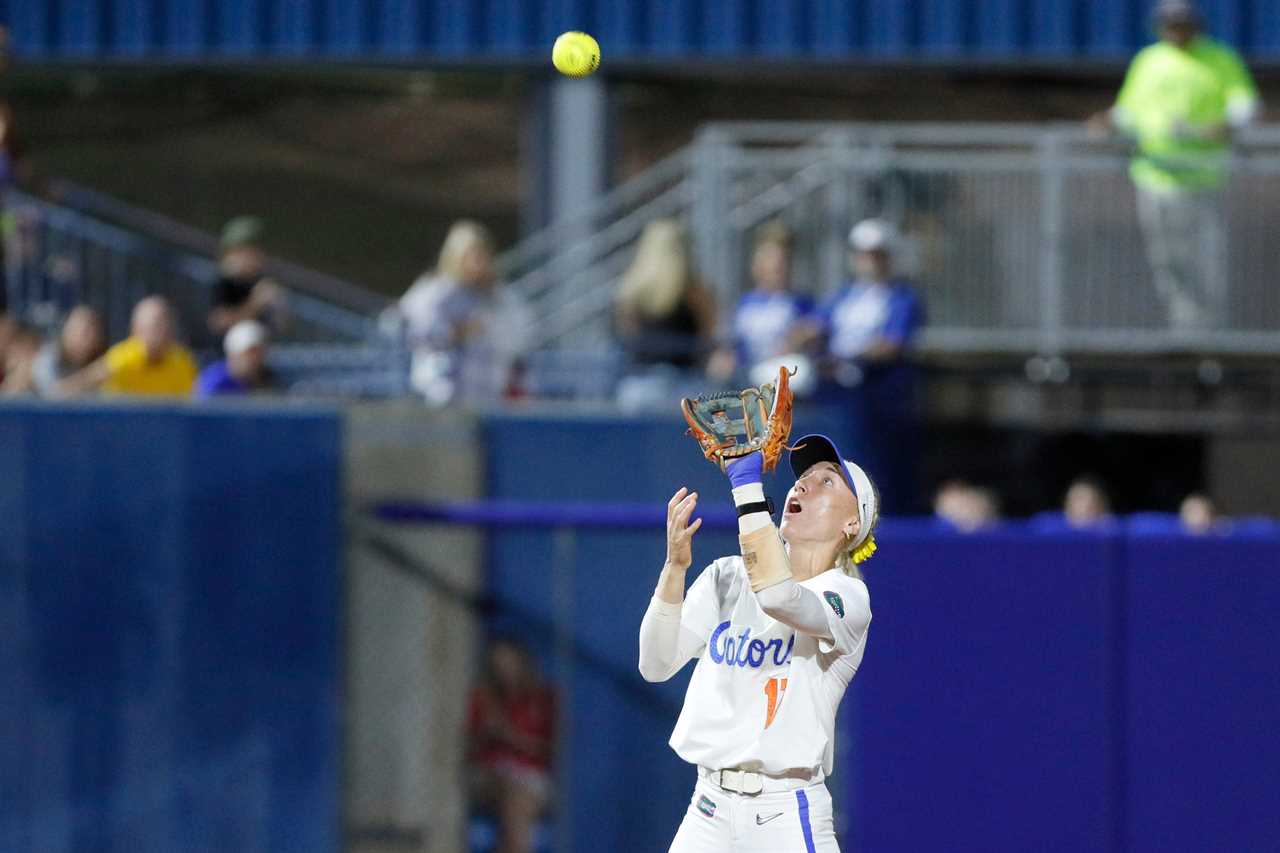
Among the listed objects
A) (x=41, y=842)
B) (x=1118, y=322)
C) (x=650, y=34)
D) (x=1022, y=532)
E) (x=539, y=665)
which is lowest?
(x=41, y=842)

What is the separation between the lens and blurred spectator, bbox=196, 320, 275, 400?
970 centimetres

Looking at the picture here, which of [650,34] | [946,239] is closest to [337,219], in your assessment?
[650,34]

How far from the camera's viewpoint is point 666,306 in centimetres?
974

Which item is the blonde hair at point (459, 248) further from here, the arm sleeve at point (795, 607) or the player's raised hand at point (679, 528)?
the arm sleeve at point (795, 607)

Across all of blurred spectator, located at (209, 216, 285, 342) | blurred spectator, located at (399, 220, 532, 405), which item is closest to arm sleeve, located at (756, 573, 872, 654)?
blurred spectator, located at (399, 220, 532, 405)

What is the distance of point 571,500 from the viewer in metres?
9.23

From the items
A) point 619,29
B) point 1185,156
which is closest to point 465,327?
point 1185,156

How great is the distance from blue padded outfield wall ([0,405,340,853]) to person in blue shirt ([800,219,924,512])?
7.27 feet

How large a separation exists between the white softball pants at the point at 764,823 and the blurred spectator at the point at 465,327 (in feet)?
16.1

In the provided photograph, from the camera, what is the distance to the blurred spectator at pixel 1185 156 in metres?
10.4

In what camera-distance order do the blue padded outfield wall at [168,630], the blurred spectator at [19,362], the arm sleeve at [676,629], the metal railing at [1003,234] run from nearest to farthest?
the arm sleeve at [676,629], the blue padded outfield wall at [168,630], the blurred spectator at [19,362], the metal railing at [1003,234]

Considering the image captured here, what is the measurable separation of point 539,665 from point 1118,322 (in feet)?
11.9

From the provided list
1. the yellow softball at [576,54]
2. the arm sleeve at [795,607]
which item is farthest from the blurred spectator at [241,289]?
the arm sleeve at [795,607]

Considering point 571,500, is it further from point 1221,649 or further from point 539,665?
point 1221,649
